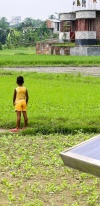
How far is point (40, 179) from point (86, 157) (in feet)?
8.67

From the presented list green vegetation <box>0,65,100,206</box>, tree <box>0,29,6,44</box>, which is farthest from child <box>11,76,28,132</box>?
tree <box>0,29,6,44</box>

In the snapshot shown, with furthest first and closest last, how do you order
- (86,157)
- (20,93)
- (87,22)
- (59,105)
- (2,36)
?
(2,36) < (87,22) < (59,105) < (20,93) < (86,157)

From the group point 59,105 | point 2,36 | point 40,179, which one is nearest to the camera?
point 40,179

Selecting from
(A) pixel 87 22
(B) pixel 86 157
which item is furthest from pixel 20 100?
(A) pixel 87 22

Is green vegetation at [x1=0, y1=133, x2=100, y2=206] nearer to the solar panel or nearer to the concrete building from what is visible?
the solar panel

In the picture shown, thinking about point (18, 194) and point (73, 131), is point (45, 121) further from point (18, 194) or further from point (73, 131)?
point (18, 194)

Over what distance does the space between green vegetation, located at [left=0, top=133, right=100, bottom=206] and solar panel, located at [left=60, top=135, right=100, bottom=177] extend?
5.37ft

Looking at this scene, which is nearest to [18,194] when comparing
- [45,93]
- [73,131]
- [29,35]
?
[73,131]

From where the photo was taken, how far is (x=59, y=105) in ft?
39.3

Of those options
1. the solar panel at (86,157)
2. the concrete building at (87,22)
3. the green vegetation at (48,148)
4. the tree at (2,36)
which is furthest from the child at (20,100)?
the tree at (2,36)

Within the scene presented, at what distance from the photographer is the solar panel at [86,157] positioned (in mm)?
3564

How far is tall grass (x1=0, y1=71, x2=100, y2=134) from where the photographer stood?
9453 mm

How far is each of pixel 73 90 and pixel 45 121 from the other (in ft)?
18.2

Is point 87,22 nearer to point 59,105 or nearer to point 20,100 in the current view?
point 59,105
